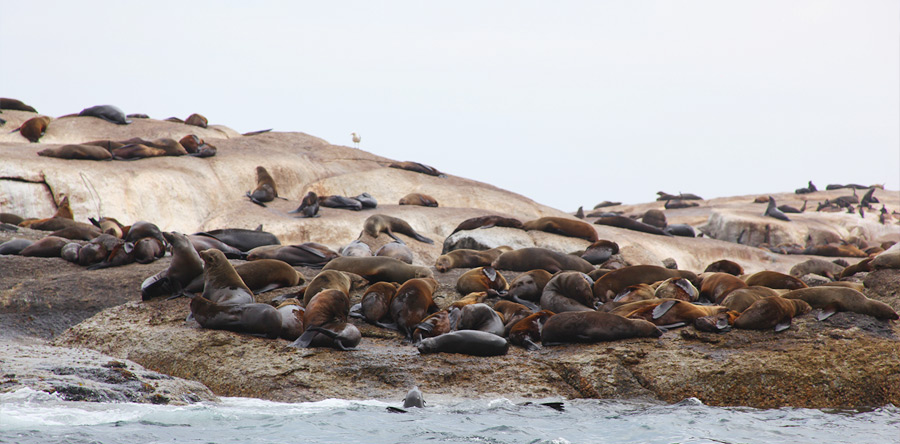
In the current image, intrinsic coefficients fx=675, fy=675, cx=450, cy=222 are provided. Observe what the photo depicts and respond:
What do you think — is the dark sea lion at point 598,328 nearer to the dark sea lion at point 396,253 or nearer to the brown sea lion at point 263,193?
the dark sea lion at point 396,253

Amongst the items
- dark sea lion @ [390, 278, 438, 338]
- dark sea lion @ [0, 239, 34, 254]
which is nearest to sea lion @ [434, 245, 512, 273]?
dark sea lion @ [390, 278, 438, 338]

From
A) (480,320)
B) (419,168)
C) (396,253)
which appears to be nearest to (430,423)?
(480,320)

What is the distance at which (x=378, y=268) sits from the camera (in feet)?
29.6

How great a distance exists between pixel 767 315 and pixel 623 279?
2160 mm

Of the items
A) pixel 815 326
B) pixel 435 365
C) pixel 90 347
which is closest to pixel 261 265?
pixel 90 347

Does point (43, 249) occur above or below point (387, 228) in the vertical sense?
below

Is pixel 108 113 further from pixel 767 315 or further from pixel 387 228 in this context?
pixel 767 315

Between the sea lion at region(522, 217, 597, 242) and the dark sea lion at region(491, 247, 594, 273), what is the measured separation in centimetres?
413

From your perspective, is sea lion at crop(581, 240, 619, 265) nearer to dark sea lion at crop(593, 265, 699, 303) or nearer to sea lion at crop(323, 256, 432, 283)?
dark sea lion at crop(593, 265, 699, 303)

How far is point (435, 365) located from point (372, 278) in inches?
117

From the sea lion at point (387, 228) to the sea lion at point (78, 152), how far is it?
27.7 ft

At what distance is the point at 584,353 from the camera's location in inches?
257

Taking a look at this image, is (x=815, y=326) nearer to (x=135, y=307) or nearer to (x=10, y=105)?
(x=135, y=307)

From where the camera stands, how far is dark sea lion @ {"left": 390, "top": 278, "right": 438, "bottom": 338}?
727 centimetres
